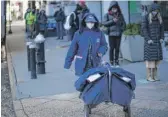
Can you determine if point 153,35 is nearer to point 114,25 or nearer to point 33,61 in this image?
point 114,25

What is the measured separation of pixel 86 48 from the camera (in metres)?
7.11

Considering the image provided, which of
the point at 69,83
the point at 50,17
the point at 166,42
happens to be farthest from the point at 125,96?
the point at 50,17

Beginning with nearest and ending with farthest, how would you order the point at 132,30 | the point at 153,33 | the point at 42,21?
the point at 153,33, the point at 132,30, the point at 42,21

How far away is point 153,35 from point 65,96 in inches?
93.3

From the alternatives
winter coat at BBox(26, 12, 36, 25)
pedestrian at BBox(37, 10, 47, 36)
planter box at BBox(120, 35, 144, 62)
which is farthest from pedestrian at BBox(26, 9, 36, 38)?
planter box at BBox(120, 35, 144, 62)

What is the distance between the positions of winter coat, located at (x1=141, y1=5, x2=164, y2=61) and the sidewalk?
63 centimetres

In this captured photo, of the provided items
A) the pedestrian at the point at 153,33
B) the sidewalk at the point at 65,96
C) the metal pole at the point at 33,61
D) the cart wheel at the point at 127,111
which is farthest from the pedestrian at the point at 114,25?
the cart wheel at the point at 127,111

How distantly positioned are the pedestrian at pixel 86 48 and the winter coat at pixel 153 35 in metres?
2.64

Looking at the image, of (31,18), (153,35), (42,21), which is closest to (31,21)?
(31,18)

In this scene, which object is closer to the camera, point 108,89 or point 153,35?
point 108,89

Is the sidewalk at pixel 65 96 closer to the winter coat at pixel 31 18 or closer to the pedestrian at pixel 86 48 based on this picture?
the pedestrian at pixel 86 48

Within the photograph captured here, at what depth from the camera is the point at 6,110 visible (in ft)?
27.2

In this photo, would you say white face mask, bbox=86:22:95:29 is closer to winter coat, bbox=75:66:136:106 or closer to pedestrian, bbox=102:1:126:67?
winter coat, bbox=75:66:136:106

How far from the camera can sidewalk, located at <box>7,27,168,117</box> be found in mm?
7539
